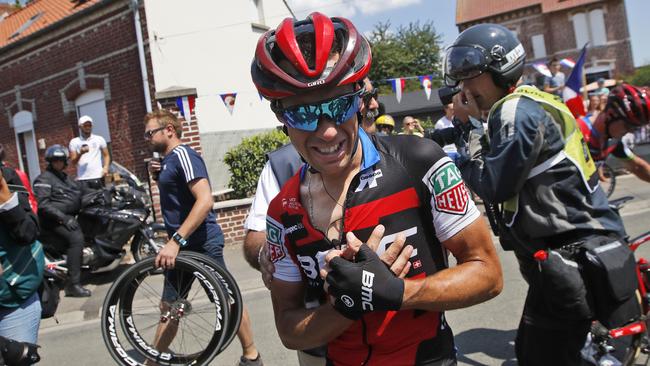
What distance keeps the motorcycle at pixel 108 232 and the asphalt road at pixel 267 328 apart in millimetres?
449

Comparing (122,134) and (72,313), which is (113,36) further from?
(72,313)

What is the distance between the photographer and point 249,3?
52.9 feet

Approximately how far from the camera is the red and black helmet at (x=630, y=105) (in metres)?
2.92

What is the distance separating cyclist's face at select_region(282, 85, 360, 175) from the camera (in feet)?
5.08

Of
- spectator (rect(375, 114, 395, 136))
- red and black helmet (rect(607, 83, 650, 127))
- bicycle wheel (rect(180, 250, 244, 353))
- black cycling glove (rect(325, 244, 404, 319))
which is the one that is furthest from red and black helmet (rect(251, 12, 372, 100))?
spectator (rect(375, 114, 395, 136))

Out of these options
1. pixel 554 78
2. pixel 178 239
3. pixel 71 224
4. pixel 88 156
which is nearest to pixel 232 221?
pixel 71 224

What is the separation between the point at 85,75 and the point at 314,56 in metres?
14.9

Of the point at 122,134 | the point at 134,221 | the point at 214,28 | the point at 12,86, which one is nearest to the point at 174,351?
the point at 134,221

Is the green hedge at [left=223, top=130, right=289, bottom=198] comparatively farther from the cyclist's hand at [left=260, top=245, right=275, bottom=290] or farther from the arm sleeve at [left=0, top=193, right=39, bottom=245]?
the cyclist's hand at [left=260, top=245, right=275, bottom=290]

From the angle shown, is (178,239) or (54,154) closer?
(178,239)

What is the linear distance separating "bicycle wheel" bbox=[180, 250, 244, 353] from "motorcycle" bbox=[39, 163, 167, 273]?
11.9 ft

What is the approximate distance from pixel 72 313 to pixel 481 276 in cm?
623

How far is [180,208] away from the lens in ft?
13.6

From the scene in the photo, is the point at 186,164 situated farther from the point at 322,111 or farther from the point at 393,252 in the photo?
the point at 393,252
